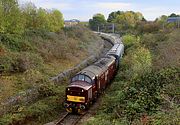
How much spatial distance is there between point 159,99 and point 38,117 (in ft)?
26.1

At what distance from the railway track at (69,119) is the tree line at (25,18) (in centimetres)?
1297

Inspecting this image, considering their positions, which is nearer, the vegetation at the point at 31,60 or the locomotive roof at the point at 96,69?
the vegetation at the point at 31,60

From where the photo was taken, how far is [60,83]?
2869 centimetres

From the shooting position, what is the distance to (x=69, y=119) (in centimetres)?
2055

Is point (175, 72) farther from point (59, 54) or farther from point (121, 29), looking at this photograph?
point (121, 29)

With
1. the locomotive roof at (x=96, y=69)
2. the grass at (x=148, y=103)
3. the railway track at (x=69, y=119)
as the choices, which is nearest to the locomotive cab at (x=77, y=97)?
the railway track at (x=69, y=119)

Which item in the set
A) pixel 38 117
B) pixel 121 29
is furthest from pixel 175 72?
pixel 121 29

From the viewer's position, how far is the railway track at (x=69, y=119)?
64.1 feet

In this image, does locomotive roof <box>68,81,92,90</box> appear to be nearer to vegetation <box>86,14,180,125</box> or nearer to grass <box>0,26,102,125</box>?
vegetation <box>86,14,180,125</box>

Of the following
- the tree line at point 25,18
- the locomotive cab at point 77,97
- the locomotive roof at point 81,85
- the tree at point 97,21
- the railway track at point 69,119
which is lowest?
the railway track at point 69,119

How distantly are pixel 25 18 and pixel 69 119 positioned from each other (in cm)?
2363

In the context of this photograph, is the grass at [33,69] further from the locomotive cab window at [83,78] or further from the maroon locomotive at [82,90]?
the locomotive cab window at [83,78]

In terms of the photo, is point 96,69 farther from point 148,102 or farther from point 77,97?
point 148,102

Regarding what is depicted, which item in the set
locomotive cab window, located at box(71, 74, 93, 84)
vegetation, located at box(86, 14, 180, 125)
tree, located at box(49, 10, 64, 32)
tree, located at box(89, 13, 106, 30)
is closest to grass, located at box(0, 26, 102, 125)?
locomotive cab window, located at box(71, 74, 93, 84)
